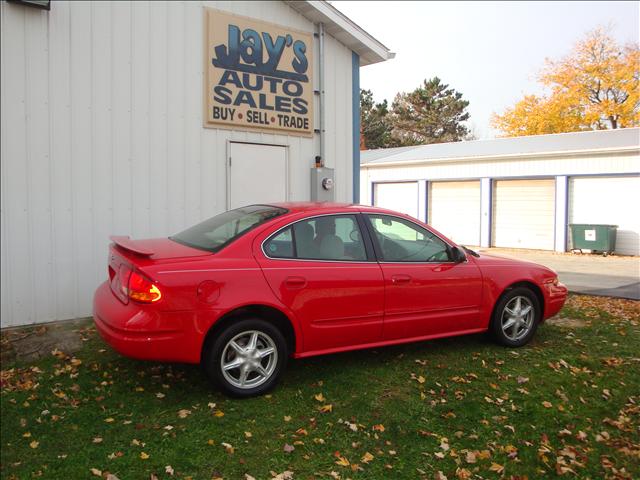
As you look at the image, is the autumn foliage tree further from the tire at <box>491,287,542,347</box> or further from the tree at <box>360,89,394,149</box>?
the tire at <box>491,287,542,347</box>

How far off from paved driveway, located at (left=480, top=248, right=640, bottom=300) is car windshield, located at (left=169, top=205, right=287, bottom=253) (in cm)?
341

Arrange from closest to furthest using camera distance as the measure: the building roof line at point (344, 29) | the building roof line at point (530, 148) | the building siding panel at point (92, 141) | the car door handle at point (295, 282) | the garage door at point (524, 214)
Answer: the car door handle at point (295, 282) < the building siding panel at point (92, 141) < the building roof line at point (344, 29) < the building roof line at point (530, 148) < the garage door at point (524, 214)

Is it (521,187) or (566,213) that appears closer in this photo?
(566,213)

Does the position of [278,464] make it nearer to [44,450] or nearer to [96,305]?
[44,450]

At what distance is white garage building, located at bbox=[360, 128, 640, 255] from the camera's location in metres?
16.8

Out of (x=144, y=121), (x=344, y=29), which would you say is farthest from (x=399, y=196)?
(x=144, y=121)

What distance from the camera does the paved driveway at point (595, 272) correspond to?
31.9 feet

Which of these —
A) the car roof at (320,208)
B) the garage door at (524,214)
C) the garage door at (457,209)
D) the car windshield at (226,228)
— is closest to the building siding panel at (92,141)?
the car windshield at (226,228)

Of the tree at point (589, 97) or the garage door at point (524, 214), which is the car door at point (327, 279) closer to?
the garage door at point (524, 214)

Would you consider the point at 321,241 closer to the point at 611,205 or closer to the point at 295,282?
the point at 295,282

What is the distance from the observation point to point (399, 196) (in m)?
22.5

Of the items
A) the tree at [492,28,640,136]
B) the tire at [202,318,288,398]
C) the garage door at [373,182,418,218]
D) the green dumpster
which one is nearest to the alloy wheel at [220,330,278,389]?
the tire at [202,318,288,398]

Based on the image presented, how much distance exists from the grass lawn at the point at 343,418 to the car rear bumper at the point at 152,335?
0.47 meters

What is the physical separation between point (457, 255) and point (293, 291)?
6.01ft
